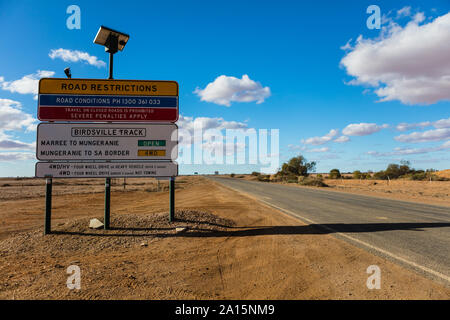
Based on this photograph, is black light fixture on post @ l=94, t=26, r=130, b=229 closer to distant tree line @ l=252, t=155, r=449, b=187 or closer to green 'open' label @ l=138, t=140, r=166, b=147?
green 'open' label @ l=138, t=140, r=166, b=147

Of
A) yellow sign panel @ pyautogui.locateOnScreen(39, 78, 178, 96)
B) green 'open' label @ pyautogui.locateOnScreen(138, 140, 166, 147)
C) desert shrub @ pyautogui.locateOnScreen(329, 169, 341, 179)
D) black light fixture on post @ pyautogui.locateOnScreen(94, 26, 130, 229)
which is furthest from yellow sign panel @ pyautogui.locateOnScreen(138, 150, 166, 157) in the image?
desert shrub @ pyautogui.locateOnScreen(329, 169, 341, 179)

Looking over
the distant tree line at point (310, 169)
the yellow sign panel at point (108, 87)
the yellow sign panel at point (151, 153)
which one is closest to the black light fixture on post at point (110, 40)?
the yellow sign panel at point (108, 87)

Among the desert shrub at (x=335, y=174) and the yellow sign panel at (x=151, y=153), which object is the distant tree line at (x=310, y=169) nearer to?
the desert shrub at (x=335, y=174)

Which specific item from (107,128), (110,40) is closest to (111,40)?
(110,40)

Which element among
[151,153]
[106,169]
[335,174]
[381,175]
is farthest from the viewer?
[335,174]

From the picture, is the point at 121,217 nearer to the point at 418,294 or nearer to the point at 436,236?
the point at 418,294

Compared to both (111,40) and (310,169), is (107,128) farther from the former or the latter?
(310,169)

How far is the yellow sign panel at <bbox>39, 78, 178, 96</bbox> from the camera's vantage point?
6793 millimetres

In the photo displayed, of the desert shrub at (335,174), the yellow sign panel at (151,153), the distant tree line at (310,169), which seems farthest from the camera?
the desert shrub at (335,174)

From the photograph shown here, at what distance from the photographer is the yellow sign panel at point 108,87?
679 cm

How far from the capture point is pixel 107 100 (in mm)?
6984

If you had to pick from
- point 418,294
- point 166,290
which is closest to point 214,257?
point 166,290

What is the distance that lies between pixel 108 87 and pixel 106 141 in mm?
1526
